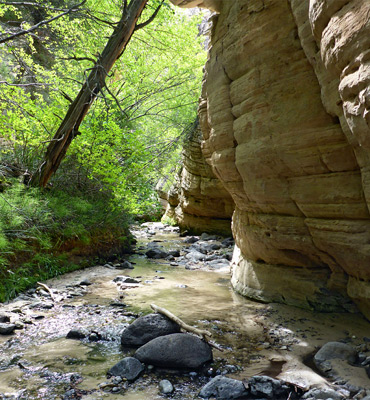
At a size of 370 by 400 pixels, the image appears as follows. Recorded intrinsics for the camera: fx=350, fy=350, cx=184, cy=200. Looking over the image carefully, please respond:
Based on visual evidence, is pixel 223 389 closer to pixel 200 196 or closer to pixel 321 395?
pixel 321 395

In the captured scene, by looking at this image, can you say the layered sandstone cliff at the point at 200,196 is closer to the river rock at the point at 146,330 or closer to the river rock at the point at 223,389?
the river rock at the point at 146,330

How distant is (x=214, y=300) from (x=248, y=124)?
3922mm

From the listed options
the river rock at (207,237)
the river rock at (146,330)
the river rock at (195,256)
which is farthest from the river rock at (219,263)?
the river rock at (146,330)

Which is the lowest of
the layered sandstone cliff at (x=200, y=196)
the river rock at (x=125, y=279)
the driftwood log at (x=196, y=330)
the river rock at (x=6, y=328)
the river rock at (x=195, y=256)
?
the river rock at (x=6, y=328)

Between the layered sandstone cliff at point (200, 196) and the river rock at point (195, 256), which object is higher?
the layered sandstone cliff at point (200, 196)

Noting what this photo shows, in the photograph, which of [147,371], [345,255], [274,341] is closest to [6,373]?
[147,371]

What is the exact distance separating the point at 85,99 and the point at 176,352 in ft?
25.7

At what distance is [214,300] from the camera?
7.88 m

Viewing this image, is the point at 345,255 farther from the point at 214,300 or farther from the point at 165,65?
the point at 165,65

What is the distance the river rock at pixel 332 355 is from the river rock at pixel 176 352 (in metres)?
1.51

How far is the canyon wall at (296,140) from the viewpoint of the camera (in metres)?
4.56

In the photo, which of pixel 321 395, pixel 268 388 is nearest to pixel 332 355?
pixel 321 395

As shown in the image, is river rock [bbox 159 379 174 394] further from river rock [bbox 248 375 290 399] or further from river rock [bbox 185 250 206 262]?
river rock [bbox 185 250 206 262]

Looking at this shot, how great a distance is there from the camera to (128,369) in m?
4.51
